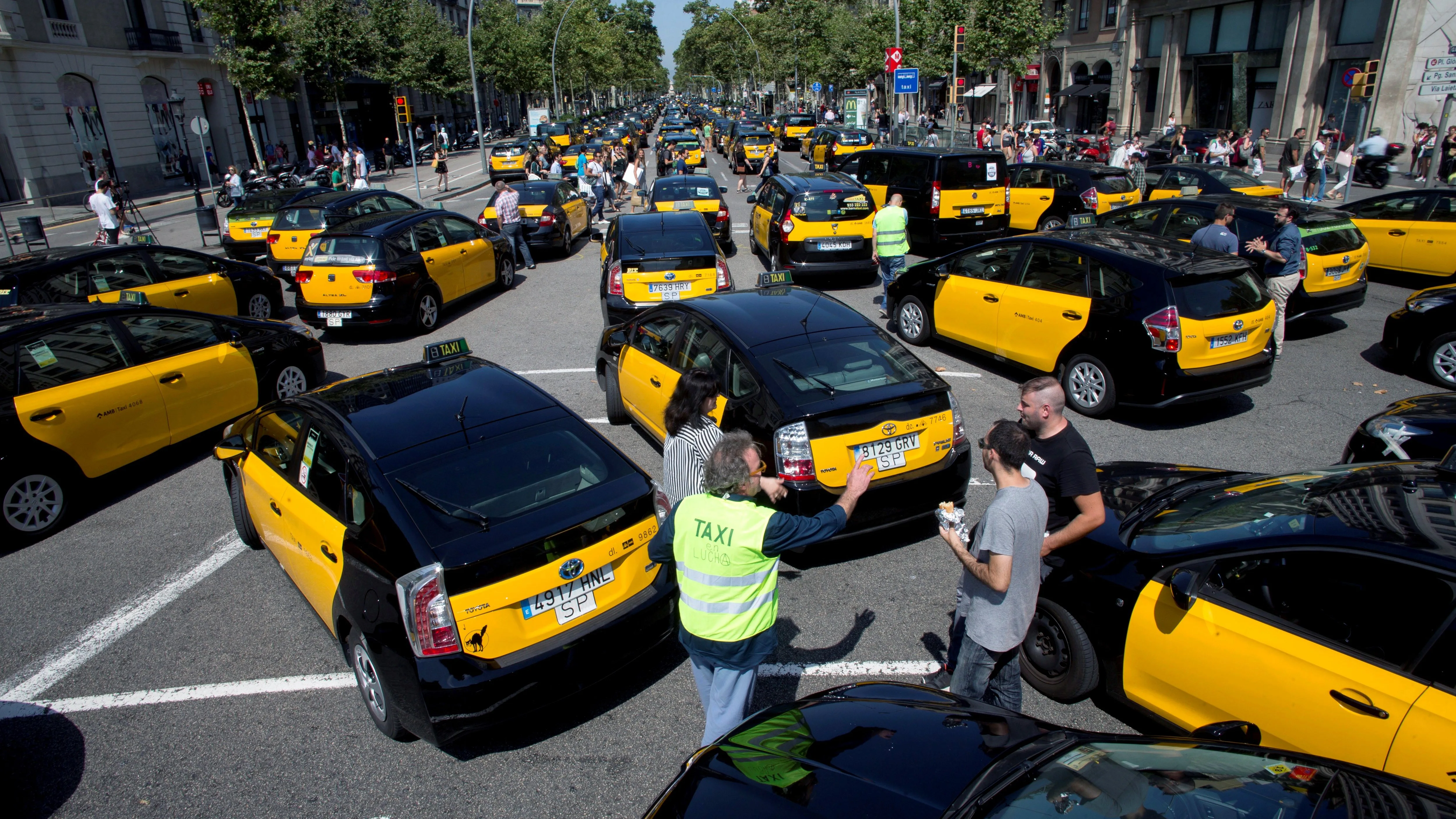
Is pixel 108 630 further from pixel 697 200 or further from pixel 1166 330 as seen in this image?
pixel 697 200

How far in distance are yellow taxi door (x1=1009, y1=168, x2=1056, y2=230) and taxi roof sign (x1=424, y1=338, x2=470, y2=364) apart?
43.1 ft

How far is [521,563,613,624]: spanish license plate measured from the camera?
3781 millimetres

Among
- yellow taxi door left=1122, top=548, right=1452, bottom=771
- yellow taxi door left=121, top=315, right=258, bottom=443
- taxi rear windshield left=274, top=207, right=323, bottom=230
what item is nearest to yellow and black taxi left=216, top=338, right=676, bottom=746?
yellow taxi door left=1122, top=548, right=1452, bottom=771

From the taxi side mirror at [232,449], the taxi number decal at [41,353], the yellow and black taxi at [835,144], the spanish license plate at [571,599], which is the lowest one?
the spanish license plate at [571,599]

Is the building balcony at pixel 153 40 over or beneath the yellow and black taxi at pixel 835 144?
over

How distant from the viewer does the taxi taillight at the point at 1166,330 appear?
7.14 m

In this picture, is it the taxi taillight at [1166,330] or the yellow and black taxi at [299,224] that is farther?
the yellow and black taxi at [299,224]

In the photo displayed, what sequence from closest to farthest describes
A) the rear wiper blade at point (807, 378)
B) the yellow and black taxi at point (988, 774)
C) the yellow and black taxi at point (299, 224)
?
the yellow and black taxi at point (988, 774) < the rear wiper blade at point (807, 378) < the yellow and black taxi at point (299, 224)

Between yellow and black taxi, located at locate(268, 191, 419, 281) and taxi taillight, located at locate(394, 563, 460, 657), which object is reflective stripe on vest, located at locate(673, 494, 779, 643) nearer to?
taxi taillight, located at locate(394, 563, 460, 657)

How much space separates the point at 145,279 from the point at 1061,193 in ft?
51.4

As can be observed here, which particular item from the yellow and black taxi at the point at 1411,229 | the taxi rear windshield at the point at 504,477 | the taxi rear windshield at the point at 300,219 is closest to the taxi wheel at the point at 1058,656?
the taxi rear windshield at the point at 504,477

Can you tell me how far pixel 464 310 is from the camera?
45.3 feet

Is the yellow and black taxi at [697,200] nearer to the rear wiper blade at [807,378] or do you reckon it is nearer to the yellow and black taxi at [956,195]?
the yellow and black taxi at [956,195]

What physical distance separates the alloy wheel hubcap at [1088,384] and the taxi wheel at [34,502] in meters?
9.03
